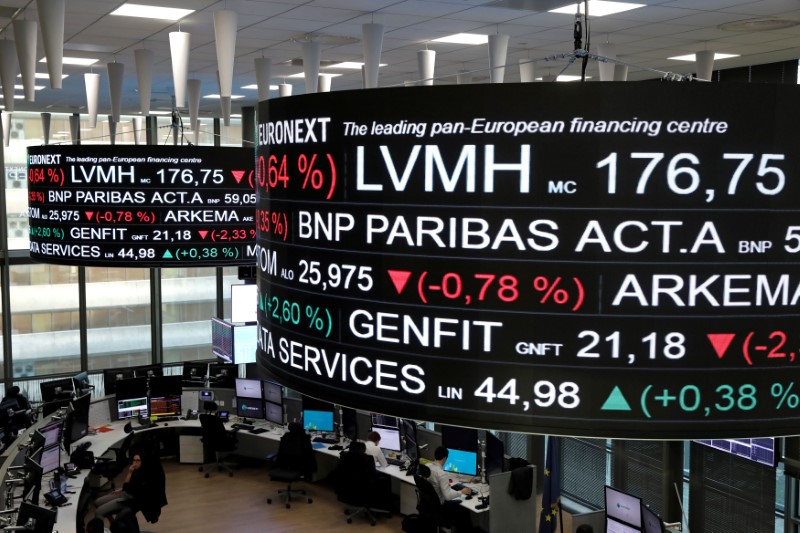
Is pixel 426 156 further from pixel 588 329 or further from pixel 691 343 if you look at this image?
pixel 691 343

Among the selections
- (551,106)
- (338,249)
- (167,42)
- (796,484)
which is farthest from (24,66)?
(796,484)

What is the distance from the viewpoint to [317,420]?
1248 cm

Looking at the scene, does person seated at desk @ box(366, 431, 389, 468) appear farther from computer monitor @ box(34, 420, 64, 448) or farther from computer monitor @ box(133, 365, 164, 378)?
computer monitor @ box(133, 365, 164, 378)

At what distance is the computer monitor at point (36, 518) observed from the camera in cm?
761

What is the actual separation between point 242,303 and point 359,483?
219 inches

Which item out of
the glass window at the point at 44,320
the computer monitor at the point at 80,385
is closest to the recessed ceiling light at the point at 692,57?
the computer monitor at the point at 80,385

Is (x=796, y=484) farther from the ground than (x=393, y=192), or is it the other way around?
(x=393, y=192)

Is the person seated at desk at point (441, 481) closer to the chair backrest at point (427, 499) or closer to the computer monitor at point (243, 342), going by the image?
the chair backrest at point (427, 499)

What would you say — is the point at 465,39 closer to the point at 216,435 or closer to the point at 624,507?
the point at 624,507

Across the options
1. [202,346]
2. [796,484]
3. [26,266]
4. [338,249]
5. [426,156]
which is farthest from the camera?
[202,346]

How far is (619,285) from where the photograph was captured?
104 inches

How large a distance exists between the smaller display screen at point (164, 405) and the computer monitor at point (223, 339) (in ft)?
5.68

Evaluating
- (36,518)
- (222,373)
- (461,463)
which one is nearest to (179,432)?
(222,373)

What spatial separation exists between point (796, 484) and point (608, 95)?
29.1 ft
